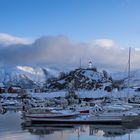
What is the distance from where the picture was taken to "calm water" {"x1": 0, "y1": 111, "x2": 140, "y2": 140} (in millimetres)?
39719

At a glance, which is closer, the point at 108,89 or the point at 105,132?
the point at 105,132

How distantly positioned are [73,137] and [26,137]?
446 centimetres

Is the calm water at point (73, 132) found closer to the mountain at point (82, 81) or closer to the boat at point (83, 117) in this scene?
the boat at point (83, 117)

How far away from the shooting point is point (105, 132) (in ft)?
147

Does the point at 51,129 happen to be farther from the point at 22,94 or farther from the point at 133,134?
the point at 22,94

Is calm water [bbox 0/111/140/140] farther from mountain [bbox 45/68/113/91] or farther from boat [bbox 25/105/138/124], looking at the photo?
mountain [bbox 45/68/113/91]

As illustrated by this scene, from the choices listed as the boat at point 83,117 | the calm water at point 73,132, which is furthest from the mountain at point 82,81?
the calm water at point 73,132

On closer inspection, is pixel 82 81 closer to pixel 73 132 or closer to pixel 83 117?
pixel 83 117

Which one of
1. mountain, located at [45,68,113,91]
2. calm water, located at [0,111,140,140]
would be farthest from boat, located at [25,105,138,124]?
mountain, located at [45,68,113,91]

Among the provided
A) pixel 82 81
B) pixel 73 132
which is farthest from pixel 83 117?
pixel 82 81

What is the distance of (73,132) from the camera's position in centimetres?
4366

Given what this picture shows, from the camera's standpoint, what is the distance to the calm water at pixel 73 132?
3972cm

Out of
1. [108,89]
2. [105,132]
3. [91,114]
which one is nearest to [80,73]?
[108,89]

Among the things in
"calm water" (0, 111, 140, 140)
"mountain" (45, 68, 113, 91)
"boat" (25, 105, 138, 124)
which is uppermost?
"mountain" (45, 68, 113, 91)
